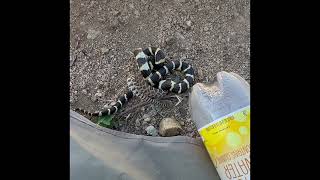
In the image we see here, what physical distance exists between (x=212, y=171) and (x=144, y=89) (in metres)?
1.04

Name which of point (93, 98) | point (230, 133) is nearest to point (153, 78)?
point (93, 98)

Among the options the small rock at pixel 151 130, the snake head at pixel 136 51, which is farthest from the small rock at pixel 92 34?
the small rock at pixel 151 130

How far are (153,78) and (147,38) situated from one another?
33 cm

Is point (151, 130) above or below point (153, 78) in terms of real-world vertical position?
below

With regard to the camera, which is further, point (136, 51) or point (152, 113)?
point (136, 51)

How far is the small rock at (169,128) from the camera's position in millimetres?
2465

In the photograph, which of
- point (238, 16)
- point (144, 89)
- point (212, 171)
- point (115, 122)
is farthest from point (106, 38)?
point (212, 171)

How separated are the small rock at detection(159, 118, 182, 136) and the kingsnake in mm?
211

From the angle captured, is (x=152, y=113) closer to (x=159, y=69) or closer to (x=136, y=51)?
(x=159, y=69)

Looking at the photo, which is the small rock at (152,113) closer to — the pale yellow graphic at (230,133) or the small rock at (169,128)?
the small rock at (169,128)

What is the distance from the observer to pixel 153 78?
280cm

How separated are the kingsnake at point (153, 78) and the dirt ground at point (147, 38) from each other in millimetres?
60

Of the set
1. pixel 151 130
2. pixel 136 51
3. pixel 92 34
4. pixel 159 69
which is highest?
pixel 92 34
